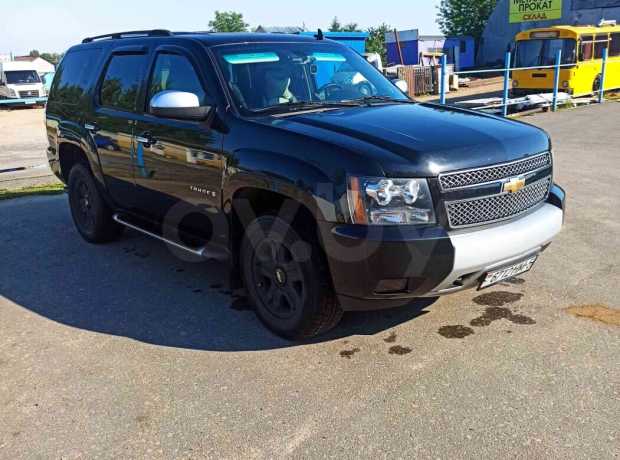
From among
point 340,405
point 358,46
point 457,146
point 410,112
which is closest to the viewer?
point 340,405

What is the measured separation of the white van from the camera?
34250 mm

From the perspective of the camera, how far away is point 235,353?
3.68 meters

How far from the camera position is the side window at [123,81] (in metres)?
4.88

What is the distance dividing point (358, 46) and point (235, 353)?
71.6 ft

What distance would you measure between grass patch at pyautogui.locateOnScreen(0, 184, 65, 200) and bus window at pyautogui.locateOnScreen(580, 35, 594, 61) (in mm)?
17189

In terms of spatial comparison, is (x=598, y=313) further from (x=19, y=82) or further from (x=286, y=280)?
(x=19, y=82)

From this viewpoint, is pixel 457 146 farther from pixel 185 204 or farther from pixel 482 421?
pixel 185 204

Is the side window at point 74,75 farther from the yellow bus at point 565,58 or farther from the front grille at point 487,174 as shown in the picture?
the yellow bus at point 565,58

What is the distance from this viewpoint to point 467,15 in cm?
5866

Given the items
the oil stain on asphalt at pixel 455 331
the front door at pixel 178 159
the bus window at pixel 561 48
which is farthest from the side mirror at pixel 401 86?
the bus window at pixel 561 48

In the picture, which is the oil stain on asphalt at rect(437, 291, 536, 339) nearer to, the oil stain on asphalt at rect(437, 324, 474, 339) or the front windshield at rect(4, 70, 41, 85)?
the oil stain on asphalt at rect(437, 324, 474, 339)

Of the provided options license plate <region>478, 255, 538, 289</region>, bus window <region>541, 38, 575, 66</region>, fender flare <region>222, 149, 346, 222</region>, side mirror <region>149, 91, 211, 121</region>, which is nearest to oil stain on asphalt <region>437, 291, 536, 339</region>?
license plate <region>478, 255, 538, 289</region>

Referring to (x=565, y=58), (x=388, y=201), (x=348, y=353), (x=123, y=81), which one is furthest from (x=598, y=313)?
(x=565, y=58)

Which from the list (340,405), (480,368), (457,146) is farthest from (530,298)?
(340,405)
